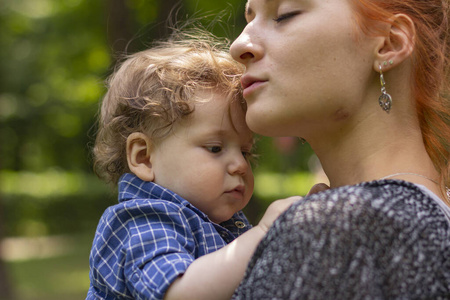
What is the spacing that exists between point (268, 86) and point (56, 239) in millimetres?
17704

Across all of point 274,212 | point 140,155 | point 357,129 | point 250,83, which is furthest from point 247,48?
point 140,155

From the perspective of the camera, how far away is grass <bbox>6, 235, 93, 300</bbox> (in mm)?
10812

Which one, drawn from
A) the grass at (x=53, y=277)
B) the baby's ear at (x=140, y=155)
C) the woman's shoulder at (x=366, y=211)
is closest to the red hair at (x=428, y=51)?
the woman's shoulder at (x=366, y=211)

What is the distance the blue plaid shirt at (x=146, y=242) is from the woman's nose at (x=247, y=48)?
1.98 ft

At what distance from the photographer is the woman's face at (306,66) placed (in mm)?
1988

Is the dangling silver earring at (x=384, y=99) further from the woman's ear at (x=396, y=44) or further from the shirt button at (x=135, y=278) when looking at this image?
the shirt button at (x=135, y=278)

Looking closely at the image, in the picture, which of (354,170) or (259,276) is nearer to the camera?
(259,276)

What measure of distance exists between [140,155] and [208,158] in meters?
0.32

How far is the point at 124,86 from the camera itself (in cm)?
266

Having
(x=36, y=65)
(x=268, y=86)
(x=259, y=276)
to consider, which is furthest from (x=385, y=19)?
(x=36, y=65)

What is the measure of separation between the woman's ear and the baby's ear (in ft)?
3.28

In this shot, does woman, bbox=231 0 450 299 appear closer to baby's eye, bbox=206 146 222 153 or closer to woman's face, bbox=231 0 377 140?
woman's face, bbox=231 0 377 140

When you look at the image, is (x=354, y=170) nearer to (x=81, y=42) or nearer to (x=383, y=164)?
(x=383, y=164)

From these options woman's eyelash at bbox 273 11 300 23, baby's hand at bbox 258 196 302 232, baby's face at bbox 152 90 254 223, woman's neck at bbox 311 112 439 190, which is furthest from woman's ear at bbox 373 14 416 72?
baby's face at bbox 152 90 254 223
